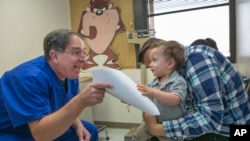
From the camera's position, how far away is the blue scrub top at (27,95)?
0.95m

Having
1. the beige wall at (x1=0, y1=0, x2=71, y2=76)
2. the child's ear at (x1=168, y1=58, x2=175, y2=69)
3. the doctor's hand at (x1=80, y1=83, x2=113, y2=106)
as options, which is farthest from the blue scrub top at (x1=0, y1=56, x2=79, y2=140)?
the beige wall at (x1=0, y1=0, x2=71, y2=76)

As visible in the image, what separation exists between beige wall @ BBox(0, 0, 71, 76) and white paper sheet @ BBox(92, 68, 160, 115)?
208 centimetres

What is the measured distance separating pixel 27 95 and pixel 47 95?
0.37 feet

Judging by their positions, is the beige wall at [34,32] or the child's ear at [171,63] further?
the beige wall at [34,32]

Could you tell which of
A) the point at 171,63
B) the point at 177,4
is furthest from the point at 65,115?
the point at 177,4

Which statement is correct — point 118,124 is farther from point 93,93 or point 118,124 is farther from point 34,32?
point 93,93

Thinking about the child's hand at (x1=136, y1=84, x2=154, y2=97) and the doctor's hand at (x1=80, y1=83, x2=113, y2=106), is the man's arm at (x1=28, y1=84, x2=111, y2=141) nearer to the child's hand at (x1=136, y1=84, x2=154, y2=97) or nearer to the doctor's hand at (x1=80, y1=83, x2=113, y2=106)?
the doctor's hand at (x1=80, y1=83, x2=113, y2=106)

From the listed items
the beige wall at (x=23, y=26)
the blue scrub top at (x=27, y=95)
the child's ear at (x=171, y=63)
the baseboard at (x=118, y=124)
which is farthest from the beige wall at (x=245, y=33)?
the beige wall at (x=23, y=26)

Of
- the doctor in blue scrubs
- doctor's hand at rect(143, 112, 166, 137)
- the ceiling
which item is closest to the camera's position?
the doctor in blue scrubs

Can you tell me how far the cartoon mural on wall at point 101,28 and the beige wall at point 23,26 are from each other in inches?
16.8

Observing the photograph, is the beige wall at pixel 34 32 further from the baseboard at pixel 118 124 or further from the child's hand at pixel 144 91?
the child's hand at pixel 144 91

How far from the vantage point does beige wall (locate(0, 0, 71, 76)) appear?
2557mm

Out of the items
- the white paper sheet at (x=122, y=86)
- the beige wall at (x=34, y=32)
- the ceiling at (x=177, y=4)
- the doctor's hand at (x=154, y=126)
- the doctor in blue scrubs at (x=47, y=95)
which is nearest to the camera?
the white paper sheet at (x=122, y=86)

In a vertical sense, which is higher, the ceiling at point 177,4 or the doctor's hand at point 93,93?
the ceiling at point 177,4
